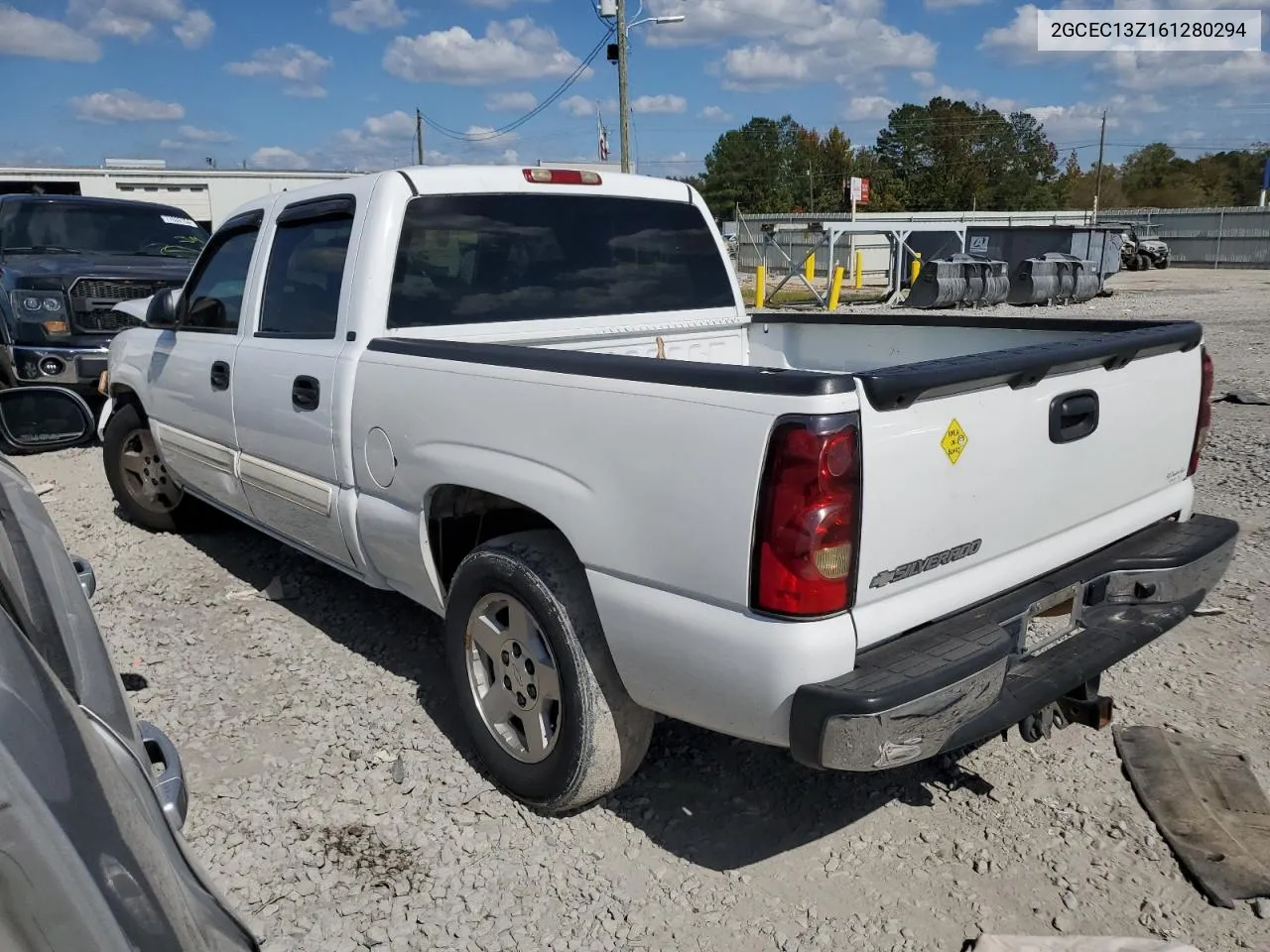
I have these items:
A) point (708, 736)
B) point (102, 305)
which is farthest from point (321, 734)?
Answer: point (102, 305)

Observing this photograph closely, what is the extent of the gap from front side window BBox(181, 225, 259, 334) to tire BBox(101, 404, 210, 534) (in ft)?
3.80

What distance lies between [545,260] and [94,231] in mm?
7728

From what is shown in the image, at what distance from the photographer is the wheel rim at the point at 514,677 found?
121 inches

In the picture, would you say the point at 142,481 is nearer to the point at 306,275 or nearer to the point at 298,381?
the point at 306,275

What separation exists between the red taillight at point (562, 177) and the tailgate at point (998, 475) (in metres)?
2.21

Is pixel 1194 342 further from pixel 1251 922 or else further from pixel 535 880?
pixel 535 880

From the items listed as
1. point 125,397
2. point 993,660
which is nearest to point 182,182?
point 125,397

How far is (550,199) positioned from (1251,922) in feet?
11.3

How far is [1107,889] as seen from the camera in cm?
283

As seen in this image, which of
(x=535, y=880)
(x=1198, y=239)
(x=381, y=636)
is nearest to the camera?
(x=535, y=880)

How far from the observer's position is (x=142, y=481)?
609 centimetres

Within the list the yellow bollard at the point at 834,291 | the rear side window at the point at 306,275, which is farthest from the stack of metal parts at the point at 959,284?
the rear side window at the point at 306,275

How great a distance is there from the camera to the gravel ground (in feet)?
9.00

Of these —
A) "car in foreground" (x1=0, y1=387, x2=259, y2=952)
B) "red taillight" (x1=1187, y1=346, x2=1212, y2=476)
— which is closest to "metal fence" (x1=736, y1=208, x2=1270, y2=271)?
"red taillight" (x1=1187, y1=346, x2=1212, y2=476)
